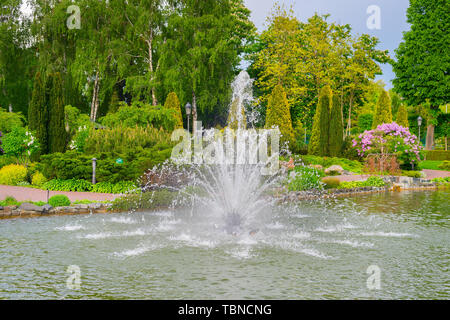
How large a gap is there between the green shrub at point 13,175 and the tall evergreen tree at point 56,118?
2.79 m

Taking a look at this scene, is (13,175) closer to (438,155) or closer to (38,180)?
(38,180)

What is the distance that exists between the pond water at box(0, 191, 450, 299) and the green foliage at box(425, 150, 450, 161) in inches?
1074

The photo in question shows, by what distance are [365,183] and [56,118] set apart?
Result: 44.0 feet

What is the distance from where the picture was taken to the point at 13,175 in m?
17.9

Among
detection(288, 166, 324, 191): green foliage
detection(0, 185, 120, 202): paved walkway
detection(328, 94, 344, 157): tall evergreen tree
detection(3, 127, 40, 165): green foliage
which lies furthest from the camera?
detection(328, 94, 344, 157): tall evergreen tree

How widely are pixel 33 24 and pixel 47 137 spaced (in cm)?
1601

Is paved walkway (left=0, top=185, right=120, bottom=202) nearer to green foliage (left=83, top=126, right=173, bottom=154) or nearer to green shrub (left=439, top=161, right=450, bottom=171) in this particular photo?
green foliage (left=83, top=126, right=173, bottom=154)

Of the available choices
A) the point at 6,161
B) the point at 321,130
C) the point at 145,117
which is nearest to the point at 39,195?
the point at 6,161

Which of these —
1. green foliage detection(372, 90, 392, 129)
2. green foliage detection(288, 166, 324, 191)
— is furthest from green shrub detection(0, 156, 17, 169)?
green foliage detection(372, 90, 392, 129)

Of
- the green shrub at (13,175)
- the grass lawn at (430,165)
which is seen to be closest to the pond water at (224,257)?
the green shrub at (13,175)

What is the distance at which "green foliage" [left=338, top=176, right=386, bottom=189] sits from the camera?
62.2 feet

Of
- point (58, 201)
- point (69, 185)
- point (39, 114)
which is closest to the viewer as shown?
point (58, 201)

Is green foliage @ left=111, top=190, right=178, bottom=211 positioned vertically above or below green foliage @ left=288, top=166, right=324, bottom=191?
below
